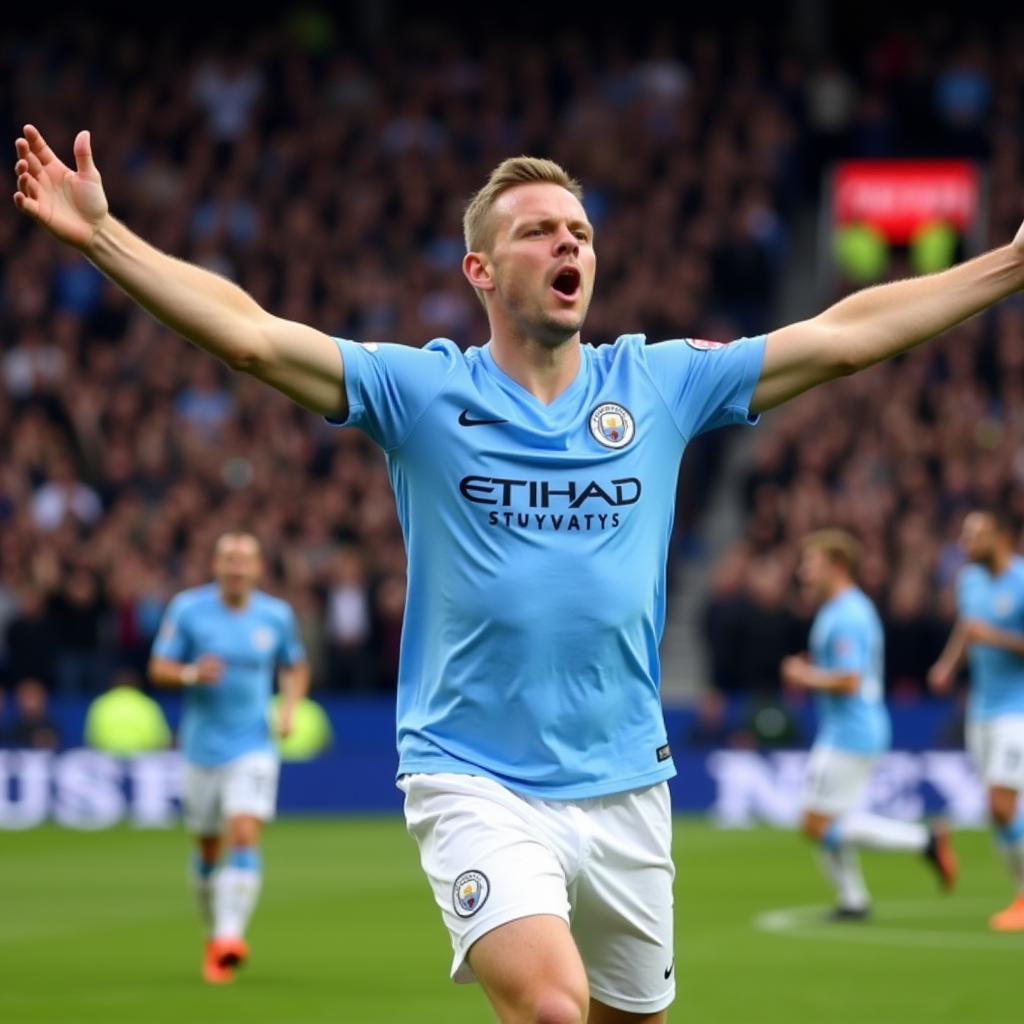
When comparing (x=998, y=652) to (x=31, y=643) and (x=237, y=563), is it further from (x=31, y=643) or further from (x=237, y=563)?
(x=31, y=643)

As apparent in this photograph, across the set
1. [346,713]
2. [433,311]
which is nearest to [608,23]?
[433,311]

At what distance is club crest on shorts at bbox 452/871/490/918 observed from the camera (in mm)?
5840

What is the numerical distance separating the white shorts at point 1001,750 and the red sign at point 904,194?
12.9 m

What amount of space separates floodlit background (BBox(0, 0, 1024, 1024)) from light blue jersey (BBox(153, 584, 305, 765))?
1.30 metres

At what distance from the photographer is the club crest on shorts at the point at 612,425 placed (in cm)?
622

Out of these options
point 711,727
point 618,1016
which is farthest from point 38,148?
point 711,727

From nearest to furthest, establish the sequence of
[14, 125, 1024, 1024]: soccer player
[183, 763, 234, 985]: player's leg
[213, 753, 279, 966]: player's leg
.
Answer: [14, 125, 1024, 1024]: soccer player < [213, 753, 279, 966]: player's leg < [183, 763, 234, 985]: player's leg

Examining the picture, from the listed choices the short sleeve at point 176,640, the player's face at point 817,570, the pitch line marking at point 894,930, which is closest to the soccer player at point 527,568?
Answer: the pitch line marking at point 894,930

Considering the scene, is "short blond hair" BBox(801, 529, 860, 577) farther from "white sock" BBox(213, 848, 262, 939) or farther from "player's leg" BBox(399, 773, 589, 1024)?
"player's leg" BBox(399, 773, 589, 1024)

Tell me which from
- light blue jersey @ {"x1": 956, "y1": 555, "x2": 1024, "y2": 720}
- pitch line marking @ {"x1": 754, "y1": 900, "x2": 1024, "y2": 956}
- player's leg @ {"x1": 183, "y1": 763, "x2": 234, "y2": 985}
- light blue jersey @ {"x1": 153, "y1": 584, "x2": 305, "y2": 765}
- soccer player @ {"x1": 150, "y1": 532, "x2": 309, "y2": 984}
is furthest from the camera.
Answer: light blue jersey @ {"x1": 956, "y1": 555, "x2": 1024, "y2": 720}

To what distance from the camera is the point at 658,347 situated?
6.58 m

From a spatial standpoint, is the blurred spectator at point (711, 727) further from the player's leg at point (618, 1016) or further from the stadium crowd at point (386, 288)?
the player's leg at point (618, 1016)

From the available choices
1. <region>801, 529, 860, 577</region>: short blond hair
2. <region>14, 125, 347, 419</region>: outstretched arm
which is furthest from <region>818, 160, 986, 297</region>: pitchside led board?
<region>14, 125, 347, 419</region>: outstretched arm

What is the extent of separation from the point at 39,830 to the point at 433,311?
848 cm
